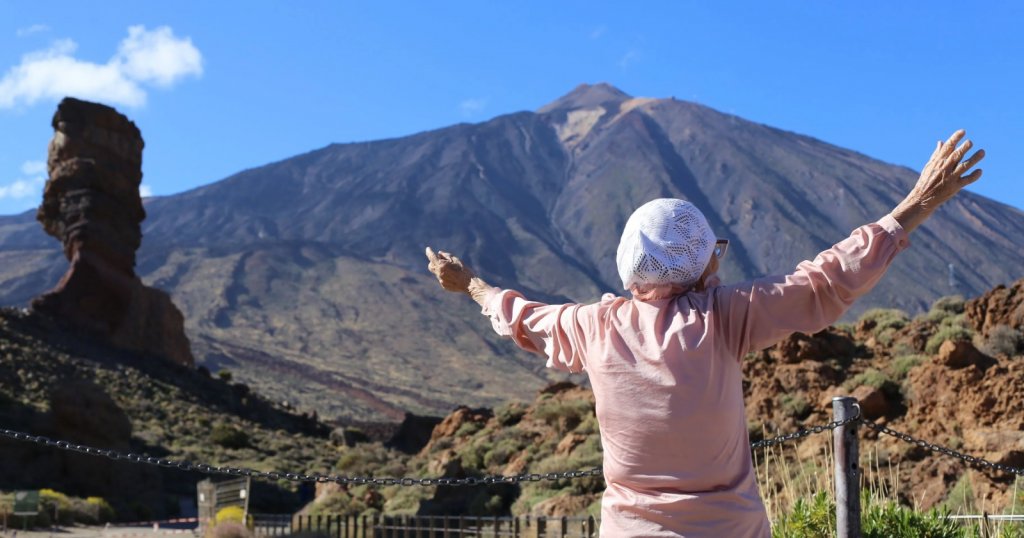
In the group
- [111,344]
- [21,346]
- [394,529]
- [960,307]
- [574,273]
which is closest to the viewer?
[394,529]

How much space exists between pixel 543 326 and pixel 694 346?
Result: 59 centimetres

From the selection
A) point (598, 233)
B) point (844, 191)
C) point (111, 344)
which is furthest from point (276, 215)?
point (111, 344)

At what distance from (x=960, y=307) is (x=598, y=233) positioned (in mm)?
157994

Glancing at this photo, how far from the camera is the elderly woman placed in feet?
8.59

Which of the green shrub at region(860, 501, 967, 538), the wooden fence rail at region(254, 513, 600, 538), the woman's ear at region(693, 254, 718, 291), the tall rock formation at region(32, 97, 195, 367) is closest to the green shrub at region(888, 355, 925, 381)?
the wooden fence rail at region(254, 513, 600, 538)

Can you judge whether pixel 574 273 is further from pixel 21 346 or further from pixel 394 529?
pixel 394 529

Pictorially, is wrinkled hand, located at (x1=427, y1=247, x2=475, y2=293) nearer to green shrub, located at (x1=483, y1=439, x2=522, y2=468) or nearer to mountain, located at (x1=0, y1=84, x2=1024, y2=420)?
green shrub, located at (x1=483, y1=439, x2=522, y2=468)

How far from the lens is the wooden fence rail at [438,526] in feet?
34.4

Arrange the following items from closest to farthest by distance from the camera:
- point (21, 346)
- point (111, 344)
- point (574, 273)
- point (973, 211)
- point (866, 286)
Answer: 1. point (866, 286)
2. point (21, 346)
3. point (111, 344)
4. point (574, 273)
5. point (973, 211)

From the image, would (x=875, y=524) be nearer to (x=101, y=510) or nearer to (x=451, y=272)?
(x=451, y=272)

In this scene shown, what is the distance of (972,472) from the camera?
1119 cm

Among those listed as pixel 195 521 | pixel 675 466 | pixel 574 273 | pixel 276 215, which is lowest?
pixel 195 521

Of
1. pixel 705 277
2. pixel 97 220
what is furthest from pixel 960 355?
pixel 97 220

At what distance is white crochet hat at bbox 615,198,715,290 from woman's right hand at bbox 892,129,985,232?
487mm
